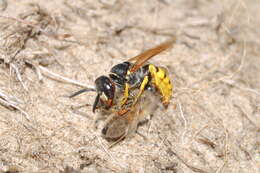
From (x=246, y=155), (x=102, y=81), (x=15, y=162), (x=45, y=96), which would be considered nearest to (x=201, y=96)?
(x=246, y=155)

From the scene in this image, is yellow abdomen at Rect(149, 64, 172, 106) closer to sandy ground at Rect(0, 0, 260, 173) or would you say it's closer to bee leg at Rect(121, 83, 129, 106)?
sandy ground at Rect(0, 0, 260, 173)

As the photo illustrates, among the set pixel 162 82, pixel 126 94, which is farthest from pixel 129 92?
pixel 162 82

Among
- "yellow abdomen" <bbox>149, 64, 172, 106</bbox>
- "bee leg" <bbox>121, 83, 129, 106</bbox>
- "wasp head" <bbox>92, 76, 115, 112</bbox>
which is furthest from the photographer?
"yellow abdomen" <bbox>149, 64, 172, 106</bbox>

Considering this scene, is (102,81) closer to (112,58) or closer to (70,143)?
(70,143)

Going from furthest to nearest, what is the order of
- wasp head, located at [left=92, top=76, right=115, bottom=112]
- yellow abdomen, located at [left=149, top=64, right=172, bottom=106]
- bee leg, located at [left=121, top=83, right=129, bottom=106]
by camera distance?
1. yellow abdomen, located at [left=149, top=64, right=172, bottom=106]
2. bee leg, located at [left=121, top=83, right=129, bottom=106]
3. wasp head, located at [left=92, top=76, right=115, bottom=112]

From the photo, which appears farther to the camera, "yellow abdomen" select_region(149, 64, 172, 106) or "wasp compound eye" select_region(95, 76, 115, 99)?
"yellow abdomen" select_region(149, 64, 172, 106)

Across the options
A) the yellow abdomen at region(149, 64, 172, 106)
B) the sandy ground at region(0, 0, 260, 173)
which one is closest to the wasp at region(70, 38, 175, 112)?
the yellow abdomen at region(149, 64, 172, 106)

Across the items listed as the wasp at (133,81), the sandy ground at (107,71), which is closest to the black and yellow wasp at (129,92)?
the wasp at (133,81)
